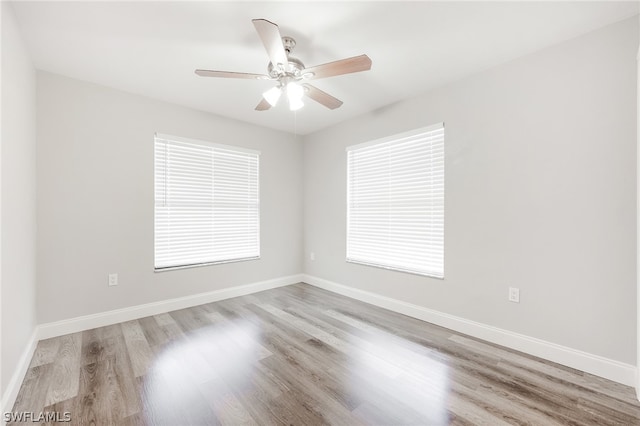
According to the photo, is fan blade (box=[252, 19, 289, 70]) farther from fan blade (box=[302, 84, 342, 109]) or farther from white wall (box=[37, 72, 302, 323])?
white wall (box=[37, 72, 302, 323])

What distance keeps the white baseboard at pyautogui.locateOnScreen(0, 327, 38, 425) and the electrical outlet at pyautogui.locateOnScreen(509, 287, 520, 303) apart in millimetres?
3559

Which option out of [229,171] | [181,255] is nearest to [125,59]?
[229,171]

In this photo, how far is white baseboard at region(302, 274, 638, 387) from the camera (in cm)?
196

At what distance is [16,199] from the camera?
1.92 metres

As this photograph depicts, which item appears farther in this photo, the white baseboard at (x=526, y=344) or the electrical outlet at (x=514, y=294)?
the electrical outlet at (x=514, y=294)

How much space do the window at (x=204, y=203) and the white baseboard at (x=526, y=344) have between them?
6.69 ft

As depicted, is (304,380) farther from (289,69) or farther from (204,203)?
(204,203)

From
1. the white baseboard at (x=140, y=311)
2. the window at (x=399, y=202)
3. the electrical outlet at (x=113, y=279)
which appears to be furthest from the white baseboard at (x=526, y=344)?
the electrical outlet at (x=113, y=279)

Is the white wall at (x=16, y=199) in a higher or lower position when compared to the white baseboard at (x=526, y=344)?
higher

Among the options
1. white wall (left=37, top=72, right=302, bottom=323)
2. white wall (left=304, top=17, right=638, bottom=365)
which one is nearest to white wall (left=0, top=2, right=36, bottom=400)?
white wall (left=37, top=72, right=302, bottom=323)

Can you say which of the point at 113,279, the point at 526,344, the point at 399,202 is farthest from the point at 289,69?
the point at 526,344

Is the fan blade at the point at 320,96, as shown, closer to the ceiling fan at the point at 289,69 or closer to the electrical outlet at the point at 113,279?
the ceiling fan at the point at 289,69

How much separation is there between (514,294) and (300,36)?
2.76 meters

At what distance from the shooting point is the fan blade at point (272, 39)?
5.10ft
